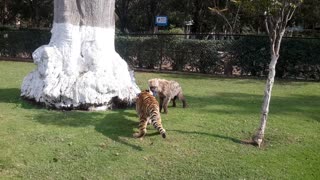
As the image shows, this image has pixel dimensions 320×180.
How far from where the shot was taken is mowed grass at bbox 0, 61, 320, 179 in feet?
18.8

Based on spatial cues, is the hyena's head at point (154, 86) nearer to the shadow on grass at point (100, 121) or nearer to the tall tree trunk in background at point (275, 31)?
the shadow on grass at point (100, 121)

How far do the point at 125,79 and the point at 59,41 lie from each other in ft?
5.59

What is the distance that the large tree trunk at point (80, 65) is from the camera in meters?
8.81

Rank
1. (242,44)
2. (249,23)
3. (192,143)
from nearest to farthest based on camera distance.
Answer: (192,143)
(242,44)
(249,23)

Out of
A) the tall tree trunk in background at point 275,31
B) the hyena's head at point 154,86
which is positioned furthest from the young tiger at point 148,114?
the tall tree trunk in background at point 275,31

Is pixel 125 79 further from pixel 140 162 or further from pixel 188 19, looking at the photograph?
pixel 188 19

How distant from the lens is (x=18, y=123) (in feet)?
25.2

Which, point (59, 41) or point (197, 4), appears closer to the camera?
point (59, 41)

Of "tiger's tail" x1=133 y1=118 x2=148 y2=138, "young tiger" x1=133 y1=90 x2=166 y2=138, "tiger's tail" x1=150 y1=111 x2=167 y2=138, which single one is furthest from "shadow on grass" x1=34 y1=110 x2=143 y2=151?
"tiger's tail" x1=150 y1=111 x2=167 y2=138

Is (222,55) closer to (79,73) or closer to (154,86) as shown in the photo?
(79,73)

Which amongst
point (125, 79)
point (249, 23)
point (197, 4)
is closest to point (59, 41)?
point (125, 79)

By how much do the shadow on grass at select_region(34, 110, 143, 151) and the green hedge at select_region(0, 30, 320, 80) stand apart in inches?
360

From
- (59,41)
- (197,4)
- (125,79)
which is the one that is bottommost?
(125,79)

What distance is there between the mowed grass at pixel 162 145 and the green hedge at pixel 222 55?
6.52 metres
